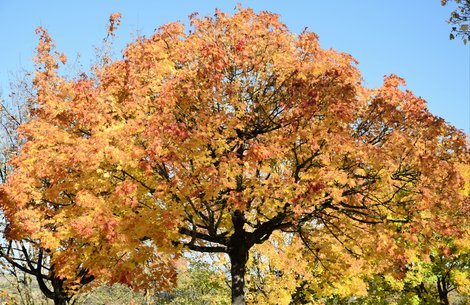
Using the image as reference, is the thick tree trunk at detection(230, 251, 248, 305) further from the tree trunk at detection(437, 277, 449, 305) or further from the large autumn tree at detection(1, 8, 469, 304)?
the tree trunk at detection(437, 277, 449, 305)

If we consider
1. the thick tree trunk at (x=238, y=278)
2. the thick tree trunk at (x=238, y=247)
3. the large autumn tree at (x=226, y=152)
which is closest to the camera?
the large autumn tree at (x=226, y=152)

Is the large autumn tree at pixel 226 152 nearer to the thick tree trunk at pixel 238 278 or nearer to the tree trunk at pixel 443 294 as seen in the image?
the thick tree trunk at pixel 238 278

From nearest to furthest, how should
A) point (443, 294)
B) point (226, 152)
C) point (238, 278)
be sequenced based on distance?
point (226, 152)
point (238, 278)
point (443, 294)

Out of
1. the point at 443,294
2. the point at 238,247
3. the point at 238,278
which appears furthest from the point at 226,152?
the point at 443,294

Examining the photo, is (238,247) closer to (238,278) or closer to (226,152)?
(238,278)

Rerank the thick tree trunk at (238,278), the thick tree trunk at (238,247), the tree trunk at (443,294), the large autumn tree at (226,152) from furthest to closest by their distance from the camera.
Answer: the tree trunk at (443,294) → the thick tree trunk at (238,247) → the thick tree trunk at (238,278) → the large autumn tree at (226,152)

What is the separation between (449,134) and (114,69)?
10.6 meters

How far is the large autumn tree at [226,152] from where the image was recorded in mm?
10203

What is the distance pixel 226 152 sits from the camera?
11.4 m

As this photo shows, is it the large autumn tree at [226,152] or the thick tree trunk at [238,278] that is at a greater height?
the large autumn tree at [226,152]

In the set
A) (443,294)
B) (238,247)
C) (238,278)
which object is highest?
(443,294)

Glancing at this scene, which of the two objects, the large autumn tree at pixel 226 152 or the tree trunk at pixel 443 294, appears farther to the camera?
the tree trunk at pixel 443 294

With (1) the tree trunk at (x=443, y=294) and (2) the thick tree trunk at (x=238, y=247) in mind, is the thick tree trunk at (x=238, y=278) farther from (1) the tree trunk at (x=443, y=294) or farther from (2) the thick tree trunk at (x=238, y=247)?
(1) the tree trunk at (x=443, y=294)

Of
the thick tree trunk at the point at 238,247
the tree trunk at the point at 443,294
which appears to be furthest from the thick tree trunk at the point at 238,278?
the tree trunk at the point at 443,294
